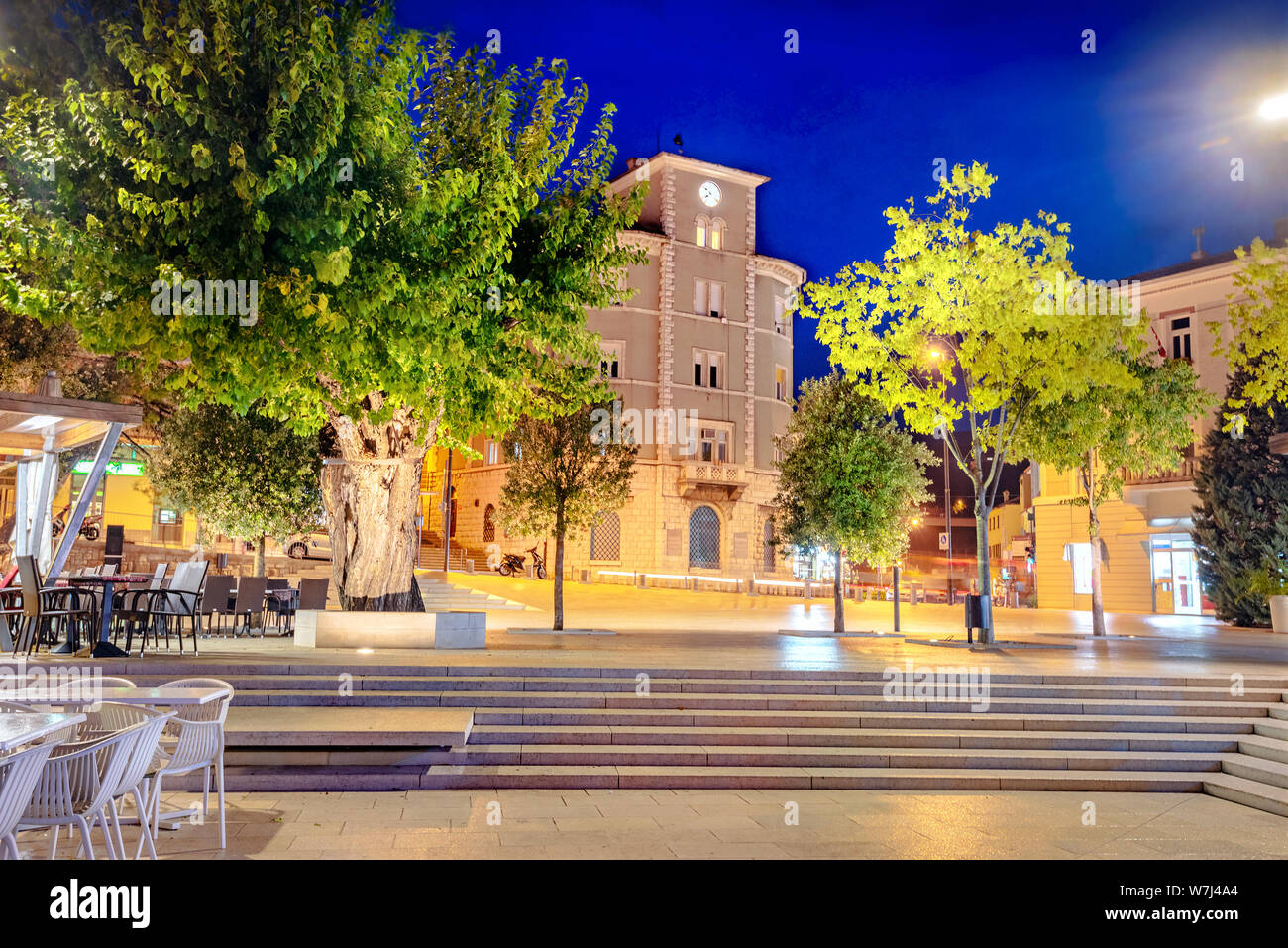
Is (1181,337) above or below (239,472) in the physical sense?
above

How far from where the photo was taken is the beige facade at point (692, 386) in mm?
42188

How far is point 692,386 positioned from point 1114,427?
26064 millimetres

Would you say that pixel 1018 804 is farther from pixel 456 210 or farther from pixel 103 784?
pixel 456 210

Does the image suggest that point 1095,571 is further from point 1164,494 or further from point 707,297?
point 707,297

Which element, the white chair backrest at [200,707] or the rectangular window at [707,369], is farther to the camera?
the rectangular window at [707,369]

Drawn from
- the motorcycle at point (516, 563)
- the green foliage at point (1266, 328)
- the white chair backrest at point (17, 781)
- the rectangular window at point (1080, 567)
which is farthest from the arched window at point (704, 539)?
the white chair backrest at point (17, 781)

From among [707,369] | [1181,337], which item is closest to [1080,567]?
[1181,337]

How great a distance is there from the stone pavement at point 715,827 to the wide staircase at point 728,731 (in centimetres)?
26

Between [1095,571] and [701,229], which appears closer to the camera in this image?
[1095,571]

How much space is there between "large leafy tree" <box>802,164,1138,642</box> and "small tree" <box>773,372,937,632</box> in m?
1.30

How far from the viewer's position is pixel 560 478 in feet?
60.6

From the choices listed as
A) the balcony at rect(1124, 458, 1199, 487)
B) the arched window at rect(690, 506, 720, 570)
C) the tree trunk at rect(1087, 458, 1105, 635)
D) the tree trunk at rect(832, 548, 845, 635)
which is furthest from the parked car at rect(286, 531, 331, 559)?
the balcony at rect(1124, 458, 1199, 487)

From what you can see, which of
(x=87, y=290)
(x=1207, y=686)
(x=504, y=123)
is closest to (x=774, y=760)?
(x=1207, y=686)

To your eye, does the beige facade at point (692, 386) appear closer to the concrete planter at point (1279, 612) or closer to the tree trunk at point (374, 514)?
the concrete planter at point (1279, 612)
